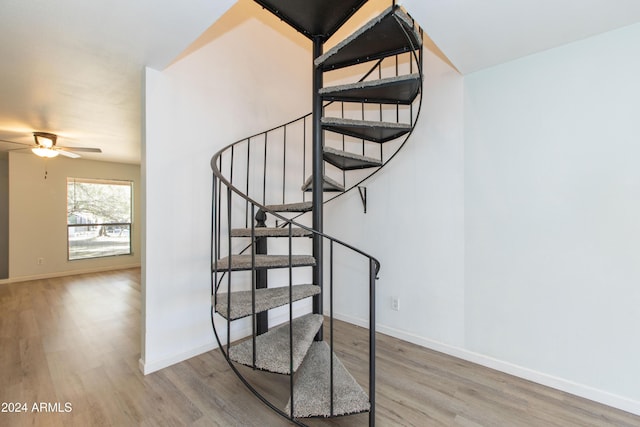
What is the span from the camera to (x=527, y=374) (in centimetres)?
196

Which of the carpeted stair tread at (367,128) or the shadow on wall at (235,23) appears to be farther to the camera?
the shadow on wall at (235,23)

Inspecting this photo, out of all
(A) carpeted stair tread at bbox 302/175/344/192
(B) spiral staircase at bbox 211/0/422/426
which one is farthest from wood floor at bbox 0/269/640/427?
(A) carpeted stair tread at bbox 302/175/344/192

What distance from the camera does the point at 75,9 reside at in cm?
149

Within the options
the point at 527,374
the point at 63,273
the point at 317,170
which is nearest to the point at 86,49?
the point at 317,170

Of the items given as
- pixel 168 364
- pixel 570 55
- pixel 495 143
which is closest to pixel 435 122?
pixel 495 143

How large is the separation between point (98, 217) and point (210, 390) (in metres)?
5.68

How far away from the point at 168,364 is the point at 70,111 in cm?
301

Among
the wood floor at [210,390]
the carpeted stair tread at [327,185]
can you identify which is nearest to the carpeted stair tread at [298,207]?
the carpeted stair tread at [327,185]

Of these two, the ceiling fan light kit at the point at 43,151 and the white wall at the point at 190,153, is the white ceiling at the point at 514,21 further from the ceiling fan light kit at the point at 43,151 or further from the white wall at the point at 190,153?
the ceiling fan light kit at the point at 43,151

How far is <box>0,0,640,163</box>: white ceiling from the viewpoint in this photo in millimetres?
1514

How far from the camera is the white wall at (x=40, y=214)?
4.75 meters

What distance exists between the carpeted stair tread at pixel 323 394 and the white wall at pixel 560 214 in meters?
1.29

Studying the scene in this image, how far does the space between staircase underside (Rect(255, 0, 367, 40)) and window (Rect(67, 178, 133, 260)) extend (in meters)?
5.84

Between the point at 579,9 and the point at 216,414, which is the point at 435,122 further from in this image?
the point at 216,414
